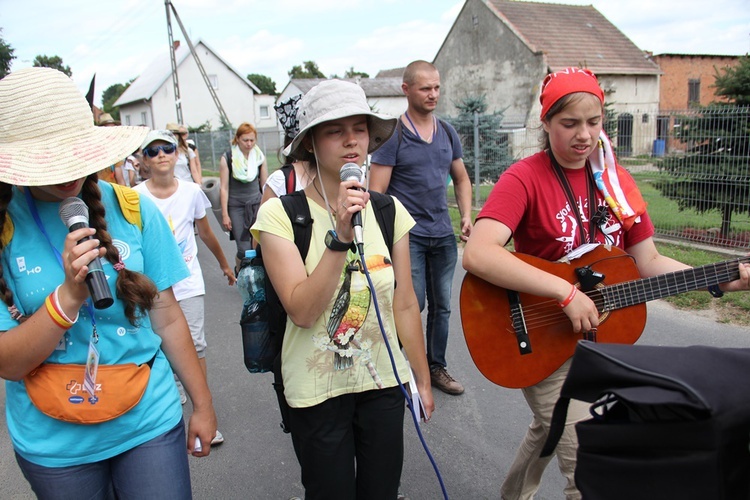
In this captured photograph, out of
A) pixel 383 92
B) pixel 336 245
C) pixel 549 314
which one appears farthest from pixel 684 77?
pixel 336 245

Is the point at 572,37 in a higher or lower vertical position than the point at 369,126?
higher

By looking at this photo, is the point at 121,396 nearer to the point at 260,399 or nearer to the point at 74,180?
the point at 74,180

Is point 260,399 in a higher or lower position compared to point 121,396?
lower

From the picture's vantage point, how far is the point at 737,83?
880 centimetres

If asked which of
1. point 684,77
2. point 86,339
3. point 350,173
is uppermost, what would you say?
point 684,77

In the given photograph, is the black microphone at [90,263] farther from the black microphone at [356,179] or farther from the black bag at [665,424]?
the black bag at [665,424]

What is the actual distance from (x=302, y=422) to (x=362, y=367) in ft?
0.99

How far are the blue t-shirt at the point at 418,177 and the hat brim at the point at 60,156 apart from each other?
2526 millimetres

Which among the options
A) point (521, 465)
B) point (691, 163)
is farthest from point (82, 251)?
point (691, 163)

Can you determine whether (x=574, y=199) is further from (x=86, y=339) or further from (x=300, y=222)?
(x=86, y=339)

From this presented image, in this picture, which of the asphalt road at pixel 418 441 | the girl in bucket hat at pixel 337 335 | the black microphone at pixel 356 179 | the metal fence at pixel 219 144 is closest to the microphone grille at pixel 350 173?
the black microphone at pixel 356 179

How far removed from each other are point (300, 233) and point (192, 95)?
49.5m

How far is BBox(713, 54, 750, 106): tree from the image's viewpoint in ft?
28.5

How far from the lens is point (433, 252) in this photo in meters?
4.29
